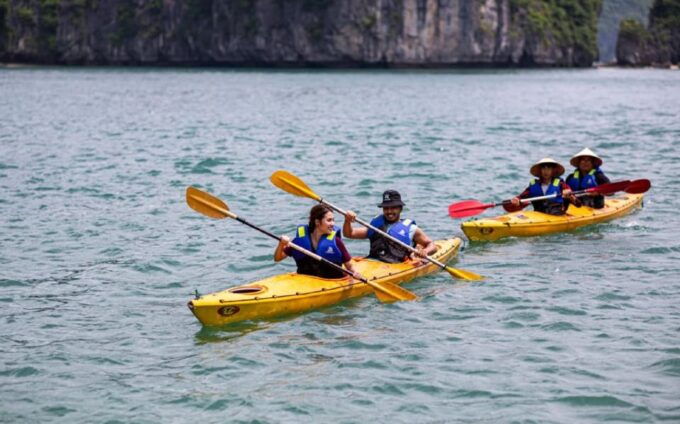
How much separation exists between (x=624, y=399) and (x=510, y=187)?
564 inches

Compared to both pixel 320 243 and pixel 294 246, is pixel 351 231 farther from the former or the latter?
pixel 294 246

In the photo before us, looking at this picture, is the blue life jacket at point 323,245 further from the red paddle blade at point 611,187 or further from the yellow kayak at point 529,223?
the red paddle blade at point 611,187

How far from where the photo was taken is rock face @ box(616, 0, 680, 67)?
15962 centimetres

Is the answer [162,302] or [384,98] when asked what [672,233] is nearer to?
[162,302]

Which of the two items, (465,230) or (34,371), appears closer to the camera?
(34,371)

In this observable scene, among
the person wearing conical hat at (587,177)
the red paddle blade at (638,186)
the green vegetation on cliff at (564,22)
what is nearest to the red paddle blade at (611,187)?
the person wearing conical hat at (587,177)

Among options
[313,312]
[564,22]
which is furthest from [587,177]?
[564,22]

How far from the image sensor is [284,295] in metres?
12.1

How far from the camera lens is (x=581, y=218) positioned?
17.7m

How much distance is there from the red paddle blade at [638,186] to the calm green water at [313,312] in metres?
0.66

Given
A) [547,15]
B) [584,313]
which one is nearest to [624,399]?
[584,313]

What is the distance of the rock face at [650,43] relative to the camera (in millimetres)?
159625

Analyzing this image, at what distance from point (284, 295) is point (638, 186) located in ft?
29.7

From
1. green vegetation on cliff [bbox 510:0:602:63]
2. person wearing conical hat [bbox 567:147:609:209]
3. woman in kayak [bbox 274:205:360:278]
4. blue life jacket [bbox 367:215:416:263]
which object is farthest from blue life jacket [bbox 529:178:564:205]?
green vegetation on cliff [bbox 510:0:602:63]
